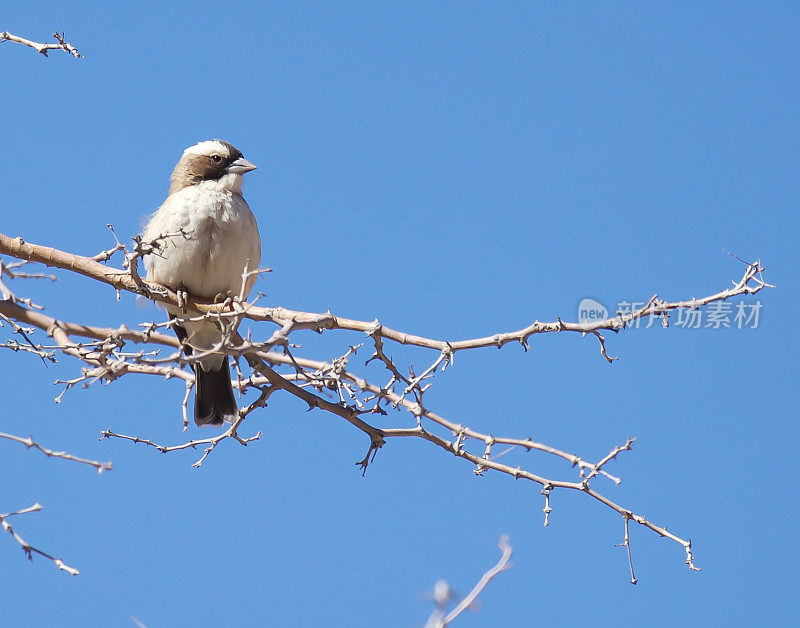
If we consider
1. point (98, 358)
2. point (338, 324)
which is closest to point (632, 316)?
point (338, 324)

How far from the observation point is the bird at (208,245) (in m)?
4.98

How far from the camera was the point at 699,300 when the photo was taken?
3146mm

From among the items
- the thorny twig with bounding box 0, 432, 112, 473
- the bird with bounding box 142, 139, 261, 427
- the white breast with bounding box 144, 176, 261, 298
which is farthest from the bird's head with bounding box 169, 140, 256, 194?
the thorny twig with bounding box 0, 432, 112, 473

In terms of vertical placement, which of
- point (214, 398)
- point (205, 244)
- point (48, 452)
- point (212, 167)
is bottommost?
point (48, 452)

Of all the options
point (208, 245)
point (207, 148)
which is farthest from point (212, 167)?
point (208, 245)

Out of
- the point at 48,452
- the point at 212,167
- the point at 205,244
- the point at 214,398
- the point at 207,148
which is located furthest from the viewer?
the point at 207,148

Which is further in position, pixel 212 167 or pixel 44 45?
pixel 212 167

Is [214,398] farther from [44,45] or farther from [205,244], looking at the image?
[44,45]

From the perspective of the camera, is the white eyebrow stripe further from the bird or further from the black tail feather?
the black tail feather

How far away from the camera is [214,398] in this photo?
17.6 ft

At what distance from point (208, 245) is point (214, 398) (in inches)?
37.8

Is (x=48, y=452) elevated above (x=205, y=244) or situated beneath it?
situated beneath

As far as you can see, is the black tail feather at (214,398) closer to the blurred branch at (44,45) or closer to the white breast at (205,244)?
the white breast at (205,244)

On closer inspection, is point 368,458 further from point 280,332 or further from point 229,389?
point 229,389
